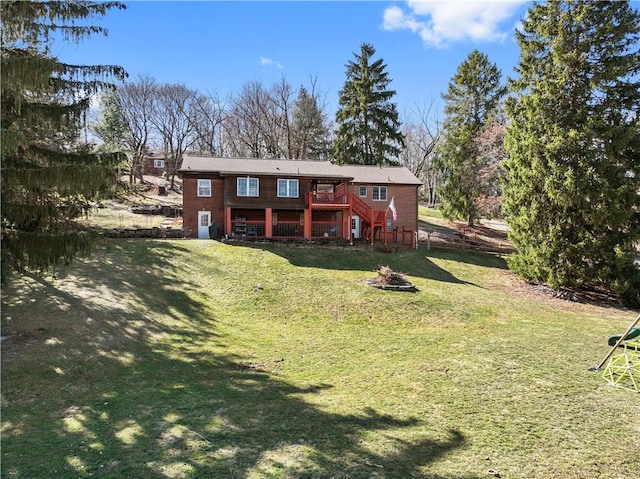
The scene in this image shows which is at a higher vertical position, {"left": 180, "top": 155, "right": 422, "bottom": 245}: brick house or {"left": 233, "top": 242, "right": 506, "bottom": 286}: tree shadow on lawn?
{"left": 180, "top": 155, "right": 422, "bottom": 245}: brick house

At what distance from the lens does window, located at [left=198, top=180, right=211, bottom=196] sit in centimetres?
2605

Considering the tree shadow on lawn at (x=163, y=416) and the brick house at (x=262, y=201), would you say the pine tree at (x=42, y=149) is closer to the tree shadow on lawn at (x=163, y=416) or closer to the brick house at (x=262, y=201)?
the tree shadow on lawn at (x=163, y=416)

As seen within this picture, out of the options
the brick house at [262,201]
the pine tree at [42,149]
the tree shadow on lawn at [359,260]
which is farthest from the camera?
the brick house at [262,201]

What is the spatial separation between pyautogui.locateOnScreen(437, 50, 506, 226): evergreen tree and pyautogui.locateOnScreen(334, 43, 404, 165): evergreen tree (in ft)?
21.6

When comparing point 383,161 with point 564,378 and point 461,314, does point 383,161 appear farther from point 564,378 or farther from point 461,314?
point 564,378

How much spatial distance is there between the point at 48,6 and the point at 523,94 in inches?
931

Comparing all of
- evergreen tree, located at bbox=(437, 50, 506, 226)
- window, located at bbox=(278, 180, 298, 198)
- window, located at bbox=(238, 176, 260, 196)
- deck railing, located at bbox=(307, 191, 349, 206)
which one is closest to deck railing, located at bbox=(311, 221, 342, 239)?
deck railing, located at bbox=(307, 191, 349, 206)

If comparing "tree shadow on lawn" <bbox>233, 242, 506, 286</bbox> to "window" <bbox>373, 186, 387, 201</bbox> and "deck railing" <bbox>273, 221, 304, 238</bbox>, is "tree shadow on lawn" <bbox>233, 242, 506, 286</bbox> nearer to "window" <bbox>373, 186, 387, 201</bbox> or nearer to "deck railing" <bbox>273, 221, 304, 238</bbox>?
"deck railing" <bbox>273, 221, 304, 238</bbox>

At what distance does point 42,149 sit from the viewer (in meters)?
10.1

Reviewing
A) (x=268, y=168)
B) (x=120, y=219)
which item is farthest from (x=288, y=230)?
(x=120, y=219)

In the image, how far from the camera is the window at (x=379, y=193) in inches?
1272

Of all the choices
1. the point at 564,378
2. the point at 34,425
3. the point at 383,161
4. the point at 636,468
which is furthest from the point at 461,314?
the point at 383,161

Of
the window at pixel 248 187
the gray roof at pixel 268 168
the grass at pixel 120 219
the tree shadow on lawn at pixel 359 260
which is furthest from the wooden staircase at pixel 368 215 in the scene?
the grass at pixel 120 219

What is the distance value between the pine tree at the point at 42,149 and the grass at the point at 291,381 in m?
2.89
